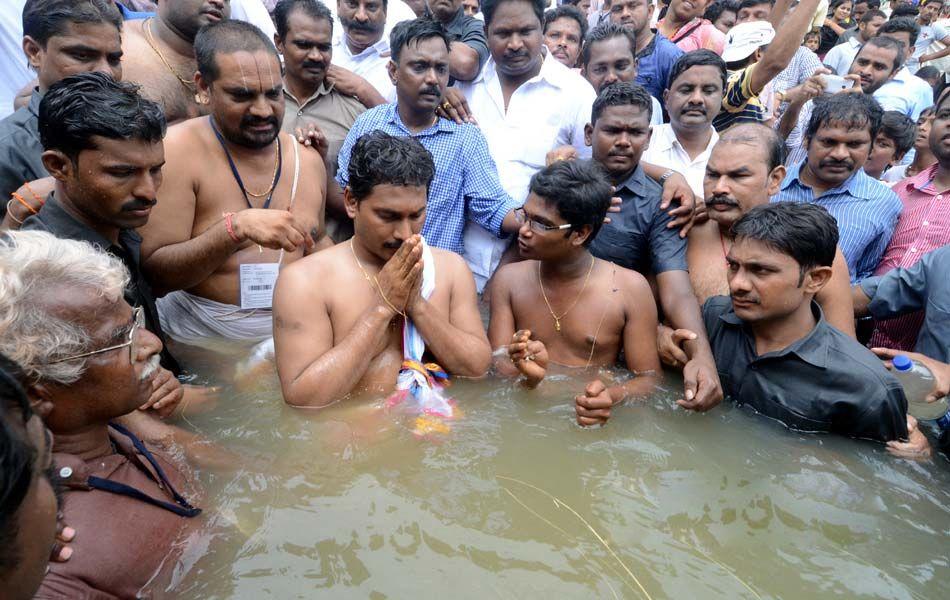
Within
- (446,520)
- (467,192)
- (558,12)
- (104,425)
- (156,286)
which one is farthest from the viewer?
(558,12)

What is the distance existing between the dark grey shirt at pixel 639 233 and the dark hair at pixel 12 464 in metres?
3.63

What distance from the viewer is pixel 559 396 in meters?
3.74

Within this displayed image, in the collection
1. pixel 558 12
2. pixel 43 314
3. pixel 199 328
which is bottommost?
pixel 199 328

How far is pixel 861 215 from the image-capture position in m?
4.29

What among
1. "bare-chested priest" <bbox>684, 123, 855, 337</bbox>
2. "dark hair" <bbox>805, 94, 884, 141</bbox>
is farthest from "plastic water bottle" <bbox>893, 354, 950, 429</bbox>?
"dark hair" <bbox>805, 94, 884, 141</bbox>

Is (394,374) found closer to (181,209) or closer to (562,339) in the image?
(562,339)

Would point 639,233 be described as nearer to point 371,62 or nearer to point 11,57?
point 371,62

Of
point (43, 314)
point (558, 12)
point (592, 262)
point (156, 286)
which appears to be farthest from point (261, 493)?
point (558, 12)

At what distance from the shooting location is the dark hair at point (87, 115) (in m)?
2.77

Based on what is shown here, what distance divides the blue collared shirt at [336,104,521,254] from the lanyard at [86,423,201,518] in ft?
8.33

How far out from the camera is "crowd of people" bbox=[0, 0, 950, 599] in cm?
223

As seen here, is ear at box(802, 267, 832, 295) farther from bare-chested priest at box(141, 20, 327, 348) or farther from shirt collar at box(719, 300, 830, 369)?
bare-chested priest at box(141, 20, 327, 348)

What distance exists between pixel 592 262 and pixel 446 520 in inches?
77.1

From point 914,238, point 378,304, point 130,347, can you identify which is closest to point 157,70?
point 378,304
